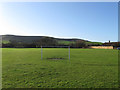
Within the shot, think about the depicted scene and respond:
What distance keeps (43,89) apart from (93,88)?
1.37 meters

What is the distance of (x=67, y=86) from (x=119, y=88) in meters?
1.44

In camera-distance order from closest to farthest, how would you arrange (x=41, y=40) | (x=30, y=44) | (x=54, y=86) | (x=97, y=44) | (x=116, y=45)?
(x=54, y=86), (x=41, y=40), (x=30, y=44), (x=116, y=45), (x=97, y=44)

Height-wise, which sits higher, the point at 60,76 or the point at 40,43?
the point at 40,43

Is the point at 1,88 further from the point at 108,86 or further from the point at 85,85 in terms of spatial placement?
the point at 108,86

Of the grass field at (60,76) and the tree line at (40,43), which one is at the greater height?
the tree line at (40,43)

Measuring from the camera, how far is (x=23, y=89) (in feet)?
9.90

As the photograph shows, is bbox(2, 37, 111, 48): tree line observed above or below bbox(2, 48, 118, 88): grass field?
above

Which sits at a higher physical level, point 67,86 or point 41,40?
point 41,40

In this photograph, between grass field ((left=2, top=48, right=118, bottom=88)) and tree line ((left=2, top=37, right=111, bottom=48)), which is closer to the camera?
grass field ((left=2, top=48, right=118, bottom=88))

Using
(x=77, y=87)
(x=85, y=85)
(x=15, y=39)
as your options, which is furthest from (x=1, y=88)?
(x=15, y=39)

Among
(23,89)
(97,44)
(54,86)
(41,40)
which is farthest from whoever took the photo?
(97,44)

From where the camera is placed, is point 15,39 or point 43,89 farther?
point 15,39

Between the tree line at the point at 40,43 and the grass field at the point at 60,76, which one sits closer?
the grass field at the point at 60,76

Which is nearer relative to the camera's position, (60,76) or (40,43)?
(60,76)
